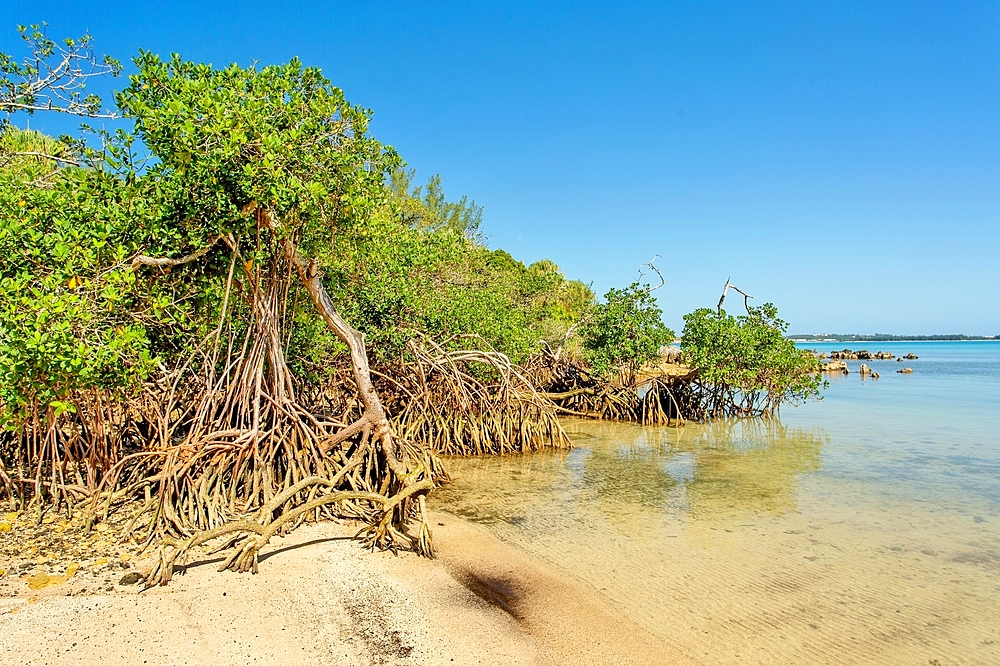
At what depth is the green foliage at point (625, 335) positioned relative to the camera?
14.2 m

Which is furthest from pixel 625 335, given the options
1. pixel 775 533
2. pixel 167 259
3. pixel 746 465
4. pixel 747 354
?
pixel 167 259

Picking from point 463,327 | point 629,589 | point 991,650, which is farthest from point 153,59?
point 991,650

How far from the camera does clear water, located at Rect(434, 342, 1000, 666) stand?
166 inches

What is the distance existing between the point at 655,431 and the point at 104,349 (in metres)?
10.6

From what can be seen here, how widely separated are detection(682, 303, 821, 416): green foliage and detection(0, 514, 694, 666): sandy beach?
9.57m

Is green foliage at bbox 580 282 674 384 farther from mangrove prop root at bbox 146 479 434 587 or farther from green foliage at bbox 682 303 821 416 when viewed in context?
mangrove prop root at bbox 146 479 434 587

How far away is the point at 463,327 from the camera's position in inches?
429

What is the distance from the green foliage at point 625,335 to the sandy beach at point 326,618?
951 centimetres

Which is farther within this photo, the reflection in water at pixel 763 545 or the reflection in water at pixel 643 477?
the reflection in water at pixel 643 477

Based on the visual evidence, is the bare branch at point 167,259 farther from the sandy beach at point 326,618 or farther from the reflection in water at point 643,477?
the reflection in water at point 643,477

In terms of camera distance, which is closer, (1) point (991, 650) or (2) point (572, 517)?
(1) point (991, 650)

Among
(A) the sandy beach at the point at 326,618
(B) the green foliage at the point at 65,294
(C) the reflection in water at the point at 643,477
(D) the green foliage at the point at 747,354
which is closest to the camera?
(A) the sandy beach at the point at 326,618

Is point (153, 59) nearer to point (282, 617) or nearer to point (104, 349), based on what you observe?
point (104, 349)

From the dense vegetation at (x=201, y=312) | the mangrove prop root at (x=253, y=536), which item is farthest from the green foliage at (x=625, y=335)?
the mangrove prop root at (x=253, y=536)
